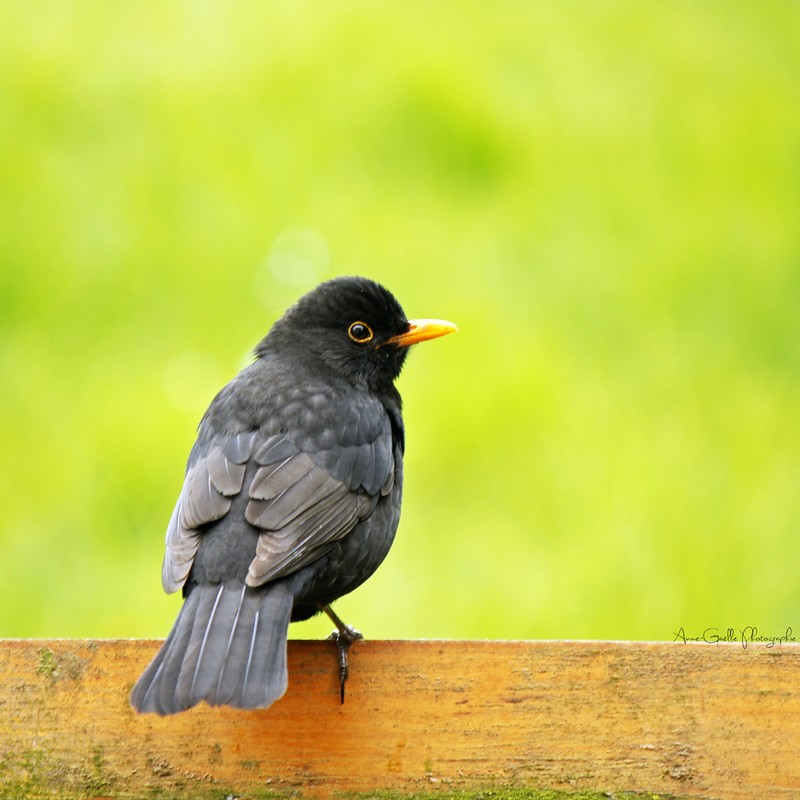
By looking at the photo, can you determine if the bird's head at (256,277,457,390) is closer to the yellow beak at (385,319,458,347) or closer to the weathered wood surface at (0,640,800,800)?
the yellow beak at (385,319,458,347)

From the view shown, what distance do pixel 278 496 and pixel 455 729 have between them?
3.09 ft

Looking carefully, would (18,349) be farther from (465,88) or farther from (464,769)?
(464,769)

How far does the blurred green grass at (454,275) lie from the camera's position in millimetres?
6137

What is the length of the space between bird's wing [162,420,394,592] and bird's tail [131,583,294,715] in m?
0.10

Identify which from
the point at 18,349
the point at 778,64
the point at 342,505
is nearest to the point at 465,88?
the point at 778,64

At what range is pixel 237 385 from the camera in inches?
179

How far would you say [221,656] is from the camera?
10.5ft

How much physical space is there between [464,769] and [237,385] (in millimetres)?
1727

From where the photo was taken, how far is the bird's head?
503 centimetres

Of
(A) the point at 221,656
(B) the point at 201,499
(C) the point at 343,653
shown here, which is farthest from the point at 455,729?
(B) the point at 201,499

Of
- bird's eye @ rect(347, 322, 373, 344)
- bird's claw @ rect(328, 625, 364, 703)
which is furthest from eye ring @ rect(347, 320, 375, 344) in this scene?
bird's claw @ rect(328, 625, 364, 703)

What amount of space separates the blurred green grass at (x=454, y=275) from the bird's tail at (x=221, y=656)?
251cm

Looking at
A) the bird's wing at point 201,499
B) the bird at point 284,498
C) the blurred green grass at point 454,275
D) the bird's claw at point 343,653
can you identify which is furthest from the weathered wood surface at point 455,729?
the blurred green grass at point 454,275

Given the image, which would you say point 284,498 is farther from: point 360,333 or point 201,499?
point 360,333
